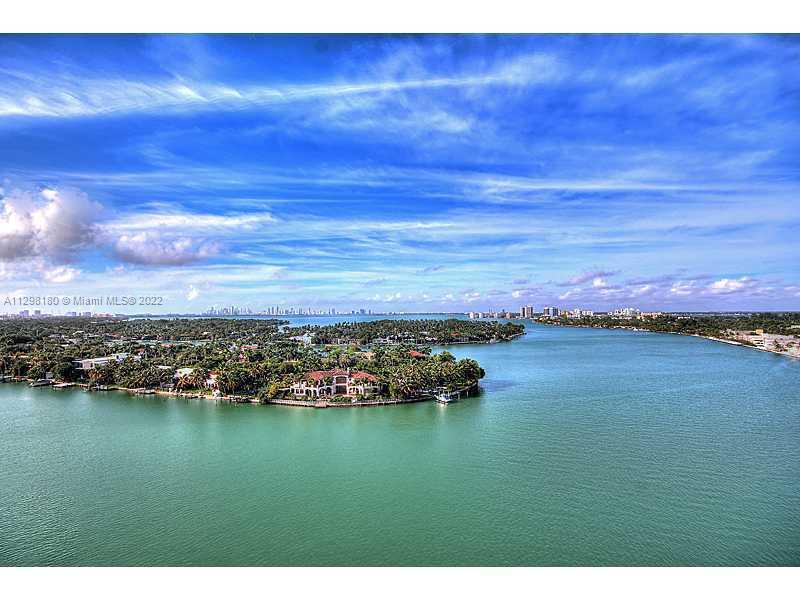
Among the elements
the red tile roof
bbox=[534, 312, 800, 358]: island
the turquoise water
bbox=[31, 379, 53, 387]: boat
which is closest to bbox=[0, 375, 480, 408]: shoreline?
bbox=[31, 379, 53, 387]: boat

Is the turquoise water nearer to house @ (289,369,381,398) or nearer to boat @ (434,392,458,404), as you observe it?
boat @ (434,392,458,404)

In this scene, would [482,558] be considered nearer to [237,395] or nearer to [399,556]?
[399,556]

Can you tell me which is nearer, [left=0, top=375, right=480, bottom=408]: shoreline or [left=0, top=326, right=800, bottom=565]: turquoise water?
[left=0, top=326, right=800, bottom=565]: turquoise water

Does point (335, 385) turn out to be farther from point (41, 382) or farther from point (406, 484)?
point (41, 382)

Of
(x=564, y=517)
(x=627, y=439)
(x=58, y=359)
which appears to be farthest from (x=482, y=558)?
(x=58, y=359)

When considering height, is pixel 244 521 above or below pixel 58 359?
below

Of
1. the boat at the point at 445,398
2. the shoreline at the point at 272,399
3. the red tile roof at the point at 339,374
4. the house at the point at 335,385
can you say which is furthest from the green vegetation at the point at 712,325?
the house at the point at 335,385

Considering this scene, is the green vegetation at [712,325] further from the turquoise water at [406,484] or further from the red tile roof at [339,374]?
the red tile roof at [339,374]
